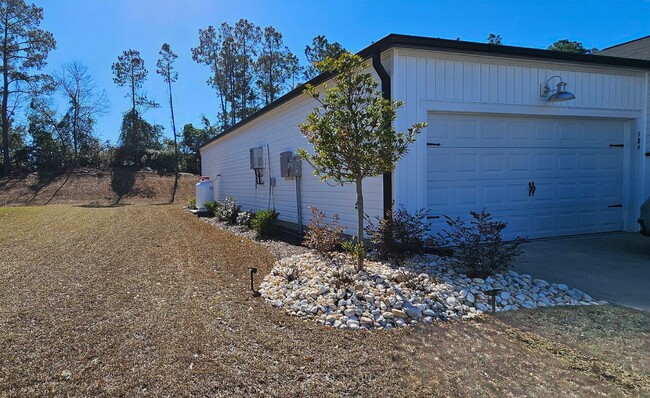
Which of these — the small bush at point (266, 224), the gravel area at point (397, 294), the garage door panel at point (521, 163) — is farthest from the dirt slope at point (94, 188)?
the gravel area at point (397, 294)

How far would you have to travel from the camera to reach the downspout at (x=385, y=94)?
17.7ft

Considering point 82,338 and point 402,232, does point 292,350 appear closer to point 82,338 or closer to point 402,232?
point 82,338

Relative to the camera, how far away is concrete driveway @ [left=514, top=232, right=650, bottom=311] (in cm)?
394

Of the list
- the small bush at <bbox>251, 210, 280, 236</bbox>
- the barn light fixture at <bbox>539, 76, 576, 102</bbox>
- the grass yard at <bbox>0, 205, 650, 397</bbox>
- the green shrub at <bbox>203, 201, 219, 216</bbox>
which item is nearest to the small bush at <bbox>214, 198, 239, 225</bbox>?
the green shrub at <bbox>203, 201, 219, 216</bbox>

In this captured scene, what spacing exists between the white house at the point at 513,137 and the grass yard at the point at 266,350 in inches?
109

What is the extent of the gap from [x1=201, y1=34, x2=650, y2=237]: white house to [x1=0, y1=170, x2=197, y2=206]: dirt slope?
723 inches

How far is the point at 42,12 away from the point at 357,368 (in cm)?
3154

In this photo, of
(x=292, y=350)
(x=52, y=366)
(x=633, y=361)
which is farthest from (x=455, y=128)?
(x=52, y=366)

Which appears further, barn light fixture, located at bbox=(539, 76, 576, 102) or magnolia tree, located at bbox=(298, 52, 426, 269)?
barn light fixture, located at bbox=(539, 76, 576, 102)

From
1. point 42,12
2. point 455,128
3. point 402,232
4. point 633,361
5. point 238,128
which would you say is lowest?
point 633,361

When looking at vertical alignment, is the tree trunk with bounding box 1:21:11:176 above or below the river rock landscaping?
above

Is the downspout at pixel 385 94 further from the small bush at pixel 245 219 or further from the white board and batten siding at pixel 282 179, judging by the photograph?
the small bush at pixel 245 219

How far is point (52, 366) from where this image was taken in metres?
2.56

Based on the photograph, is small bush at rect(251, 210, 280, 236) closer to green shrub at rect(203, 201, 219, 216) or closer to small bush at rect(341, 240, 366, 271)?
small bush at rect(341, 240, 366, 271)
